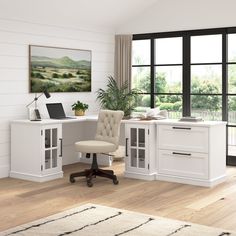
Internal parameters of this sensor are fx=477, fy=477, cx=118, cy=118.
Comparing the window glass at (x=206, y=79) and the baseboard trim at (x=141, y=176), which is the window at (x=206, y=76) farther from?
the baseboard trim at (x=141, y=176)

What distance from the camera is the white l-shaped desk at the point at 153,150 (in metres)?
5.91

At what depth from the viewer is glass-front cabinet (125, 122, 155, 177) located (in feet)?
20.5

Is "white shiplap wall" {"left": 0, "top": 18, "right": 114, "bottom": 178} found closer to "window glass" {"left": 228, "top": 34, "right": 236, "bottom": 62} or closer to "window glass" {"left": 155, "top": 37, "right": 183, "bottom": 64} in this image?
"window glass" {"left": 155, "top": 37, "right": 183, "bottom": 64}

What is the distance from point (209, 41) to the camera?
7445mm

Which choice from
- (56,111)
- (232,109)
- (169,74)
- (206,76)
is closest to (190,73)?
(206,76)

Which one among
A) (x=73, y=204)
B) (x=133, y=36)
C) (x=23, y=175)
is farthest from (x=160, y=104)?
(x=73, y=204)

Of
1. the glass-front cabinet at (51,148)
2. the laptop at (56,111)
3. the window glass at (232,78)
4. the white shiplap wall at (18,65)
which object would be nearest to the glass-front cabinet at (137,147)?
the glass-front cabinet at (51,148)

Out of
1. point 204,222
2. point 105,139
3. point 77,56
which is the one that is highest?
point 77,56

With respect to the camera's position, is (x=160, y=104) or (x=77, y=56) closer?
(x=77, y=56)

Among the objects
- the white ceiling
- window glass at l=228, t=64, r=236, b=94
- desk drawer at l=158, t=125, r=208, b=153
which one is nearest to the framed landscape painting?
the white ceiling

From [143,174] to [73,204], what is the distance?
61.4 inches

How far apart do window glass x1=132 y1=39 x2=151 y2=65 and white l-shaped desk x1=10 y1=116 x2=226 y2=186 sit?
6.40 ft

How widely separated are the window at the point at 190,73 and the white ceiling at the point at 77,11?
0.52 m

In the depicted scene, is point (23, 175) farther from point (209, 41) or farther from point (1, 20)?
point (209, 41)
